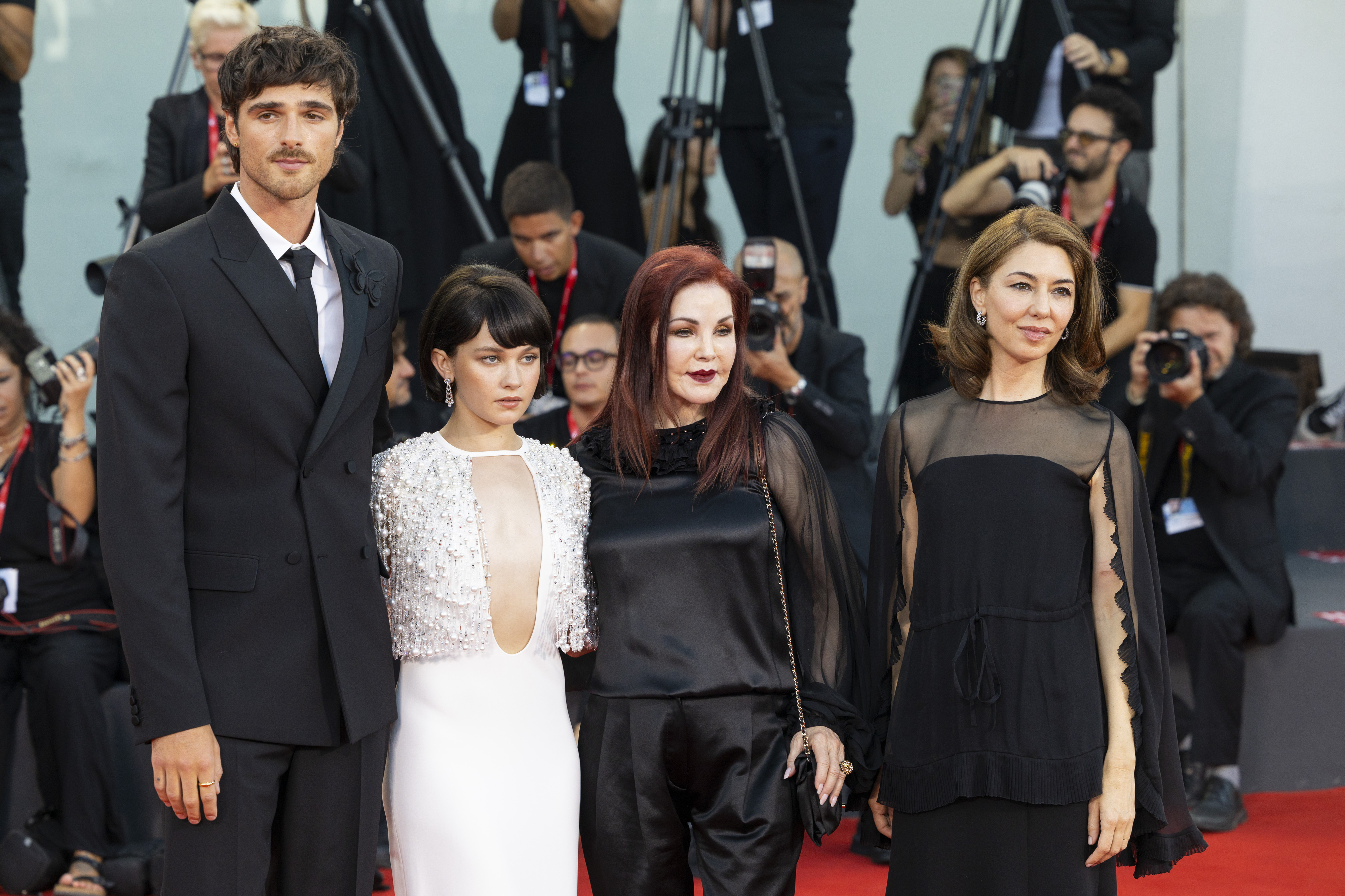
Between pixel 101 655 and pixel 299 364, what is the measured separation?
2.07 metres

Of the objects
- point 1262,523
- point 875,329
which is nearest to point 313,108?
point 1262,523

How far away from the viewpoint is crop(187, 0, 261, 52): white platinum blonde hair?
364 centimetres

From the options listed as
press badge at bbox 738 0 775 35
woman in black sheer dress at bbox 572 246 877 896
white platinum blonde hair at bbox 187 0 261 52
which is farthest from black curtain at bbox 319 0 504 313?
woman in black sheer dress at bbox 572 246 877 896

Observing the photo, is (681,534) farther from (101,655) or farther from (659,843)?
(101,655)

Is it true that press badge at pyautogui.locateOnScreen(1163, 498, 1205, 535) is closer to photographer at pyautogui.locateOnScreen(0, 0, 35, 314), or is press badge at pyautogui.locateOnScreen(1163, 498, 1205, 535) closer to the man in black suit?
the man in black suit

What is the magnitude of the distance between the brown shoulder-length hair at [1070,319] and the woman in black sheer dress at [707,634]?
31 centimetres

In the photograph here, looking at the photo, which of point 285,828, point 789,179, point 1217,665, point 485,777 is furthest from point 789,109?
point 285,828

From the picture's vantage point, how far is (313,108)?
1.82 m

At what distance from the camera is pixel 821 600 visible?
2109mm

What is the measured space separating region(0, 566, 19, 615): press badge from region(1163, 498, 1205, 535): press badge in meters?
3.33

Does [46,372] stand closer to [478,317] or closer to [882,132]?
[478,317]

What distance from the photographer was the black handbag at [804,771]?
1978 millimetres

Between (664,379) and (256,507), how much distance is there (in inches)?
28.0

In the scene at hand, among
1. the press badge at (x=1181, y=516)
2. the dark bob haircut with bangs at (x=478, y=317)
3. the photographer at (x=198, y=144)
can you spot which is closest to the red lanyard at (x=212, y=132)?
the photographer at (x=198, y=144)
